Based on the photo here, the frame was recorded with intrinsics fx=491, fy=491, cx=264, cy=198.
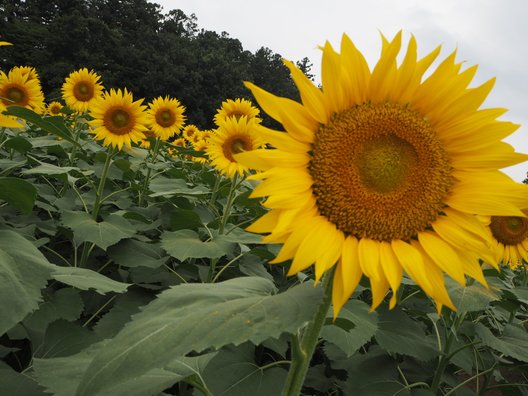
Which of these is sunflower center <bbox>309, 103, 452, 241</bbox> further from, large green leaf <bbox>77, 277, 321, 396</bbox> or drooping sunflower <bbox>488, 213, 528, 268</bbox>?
drooping sunflower <bbox>488, 213, 528, 268</bbox>

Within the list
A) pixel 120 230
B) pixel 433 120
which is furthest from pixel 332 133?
pixel 120 230

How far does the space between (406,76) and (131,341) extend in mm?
1096

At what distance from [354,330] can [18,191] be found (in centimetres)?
149

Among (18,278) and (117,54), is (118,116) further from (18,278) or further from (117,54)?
(117,54)

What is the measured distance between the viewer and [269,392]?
6.61 ft

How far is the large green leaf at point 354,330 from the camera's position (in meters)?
1.98

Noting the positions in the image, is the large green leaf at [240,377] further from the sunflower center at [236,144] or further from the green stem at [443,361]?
the sunflower center at [236,144]

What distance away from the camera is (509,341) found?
286cm

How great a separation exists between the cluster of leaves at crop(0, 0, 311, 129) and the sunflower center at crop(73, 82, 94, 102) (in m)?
24.8

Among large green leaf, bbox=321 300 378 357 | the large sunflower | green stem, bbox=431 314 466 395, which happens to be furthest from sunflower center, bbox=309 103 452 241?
green stem, bbox=431 314 466 395

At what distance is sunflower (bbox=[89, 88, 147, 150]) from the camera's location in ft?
15.5

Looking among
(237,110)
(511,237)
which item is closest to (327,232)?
(511,237)

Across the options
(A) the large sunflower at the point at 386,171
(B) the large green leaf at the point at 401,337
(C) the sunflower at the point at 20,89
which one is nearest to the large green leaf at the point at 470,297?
(B) the large green leaf at the point at 401,337

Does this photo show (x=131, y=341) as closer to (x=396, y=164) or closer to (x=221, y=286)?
(x=221, y=286)
